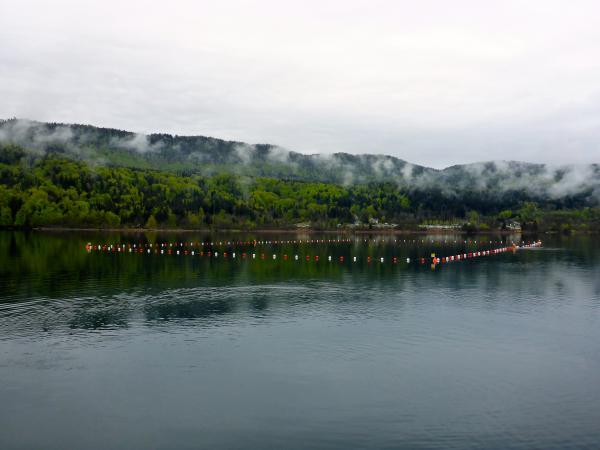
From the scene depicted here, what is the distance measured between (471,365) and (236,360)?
12.6m

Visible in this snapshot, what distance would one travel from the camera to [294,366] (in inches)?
1107

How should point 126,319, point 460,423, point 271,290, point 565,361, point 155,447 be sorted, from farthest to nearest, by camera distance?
point 271,290
point 126,319
point 565,361
point 460,423
point 155,447

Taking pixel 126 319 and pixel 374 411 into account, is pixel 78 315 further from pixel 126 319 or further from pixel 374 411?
pixel 374 411

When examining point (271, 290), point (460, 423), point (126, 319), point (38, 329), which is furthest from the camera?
point (271, 290)

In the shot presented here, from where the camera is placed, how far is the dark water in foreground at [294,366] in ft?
67.5

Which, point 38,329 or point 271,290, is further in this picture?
point 271,290

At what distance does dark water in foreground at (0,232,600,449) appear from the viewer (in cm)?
2056

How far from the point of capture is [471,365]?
2881 cm

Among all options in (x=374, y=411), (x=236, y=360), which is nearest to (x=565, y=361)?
(x=374, y=411)

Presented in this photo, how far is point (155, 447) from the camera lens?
19094 mm

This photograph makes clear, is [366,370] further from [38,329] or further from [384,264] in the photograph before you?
[384,264]

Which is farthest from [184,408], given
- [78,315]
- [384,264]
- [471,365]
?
[384,264]

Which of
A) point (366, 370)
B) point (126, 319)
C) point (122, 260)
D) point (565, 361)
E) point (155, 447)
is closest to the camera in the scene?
point (155, 447)

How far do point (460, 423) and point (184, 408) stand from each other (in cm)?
1123
